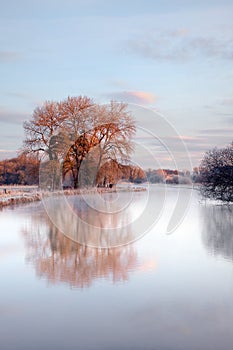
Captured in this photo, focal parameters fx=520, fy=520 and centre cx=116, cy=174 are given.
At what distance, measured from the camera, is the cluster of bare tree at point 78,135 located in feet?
114

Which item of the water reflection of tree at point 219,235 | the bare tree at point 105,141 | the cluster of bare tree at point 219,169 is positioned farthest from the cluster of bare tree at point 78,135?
the water reflection of tree at point 219,235

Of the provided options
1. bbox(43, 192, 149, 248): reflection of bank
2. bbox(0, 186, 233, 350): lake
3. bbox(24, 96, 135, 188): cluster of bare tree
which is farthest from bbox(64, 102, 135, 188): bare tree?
bbox(0, 186, 233, 350): lake

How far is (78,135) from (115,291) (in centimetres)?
2874

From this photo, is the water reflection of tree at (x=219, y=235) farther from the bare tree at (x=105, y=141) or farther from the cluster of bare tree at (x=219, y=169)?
the bare tree at (x=105, y=141)

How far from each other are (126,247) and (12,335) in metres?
6.30

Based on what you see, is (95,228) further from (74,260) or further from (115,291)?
(115,291)

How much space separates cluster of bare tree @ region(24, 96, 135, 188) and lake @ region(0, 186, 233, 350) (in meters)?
21.5

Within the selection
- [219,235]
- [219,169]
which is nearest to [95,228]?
[219,235]

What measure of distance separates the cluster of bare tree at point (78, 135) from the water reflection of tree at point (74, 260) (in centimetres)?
2212

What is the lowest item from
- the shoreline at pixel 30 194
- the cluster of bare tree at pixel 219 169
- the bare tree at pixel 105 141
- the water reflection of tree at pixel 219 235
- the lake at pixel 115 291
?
the lake at pixel 115 291

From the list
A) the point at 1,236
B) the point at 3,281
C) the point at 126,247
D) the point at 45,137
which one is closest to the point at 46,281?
the point at 3,281

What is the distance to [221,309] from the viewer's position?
5988 mm

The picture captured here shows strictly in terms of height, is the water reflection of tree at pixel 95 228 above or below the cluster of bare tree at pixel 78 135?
below

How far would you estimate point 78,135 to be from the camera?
3519cm
